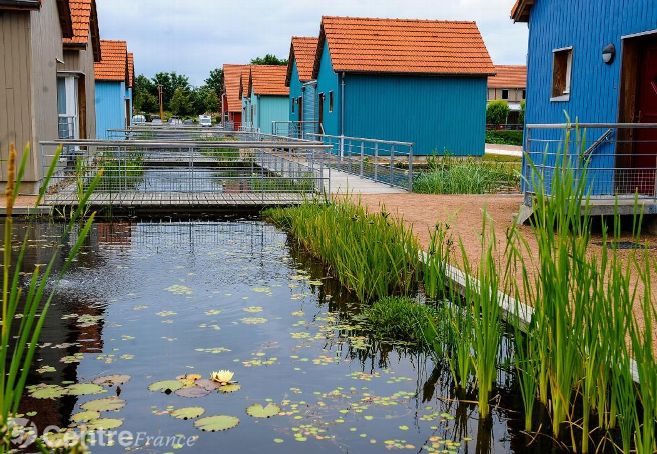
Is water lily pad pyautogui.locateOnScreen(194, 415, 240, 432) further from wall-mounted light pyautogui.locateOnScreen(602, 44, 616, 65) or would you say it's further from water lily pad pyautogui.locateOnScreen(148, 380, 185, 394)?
wall-mounted light pyautogui.locateOnScreen(602, 44, 616, 65)

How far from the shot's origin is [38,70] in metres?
14.5

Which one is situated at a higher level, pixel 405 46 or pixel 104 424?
pixel 405 46

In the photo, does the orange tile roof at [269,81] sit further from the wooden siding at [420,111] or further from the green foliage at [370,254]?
the green foliage at [370,254]

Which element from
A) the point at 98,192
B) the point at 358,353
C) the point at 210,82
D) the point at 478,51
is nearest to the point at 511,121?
the point at 478,51

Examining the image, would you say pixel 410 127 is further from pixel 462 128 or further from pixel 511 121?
pixel 511 121

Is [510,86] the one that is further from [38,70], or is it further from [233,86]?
[38,70]

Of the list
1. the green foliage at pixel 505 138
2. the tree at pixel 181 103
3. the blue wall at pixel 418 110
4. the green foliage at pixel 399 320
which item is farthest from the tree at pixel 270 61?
the green foliage at pixel 399 320

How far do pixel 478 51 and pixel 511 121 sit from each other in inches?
1524

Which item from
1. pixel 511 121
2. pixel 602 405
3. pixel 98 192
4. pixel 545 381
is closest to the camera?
pixel 602 405

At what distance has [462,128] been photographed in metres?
26.8

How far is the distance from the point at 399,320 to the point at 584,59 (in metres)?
7.58

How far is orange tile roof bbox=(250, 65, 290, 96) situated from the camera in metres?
43.4

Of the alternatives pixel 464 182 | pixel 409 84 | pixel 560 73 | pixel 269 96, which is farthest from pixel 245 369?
pixel 269 96

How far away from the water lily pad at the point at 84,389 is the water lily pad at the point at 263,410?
3.13 feet
